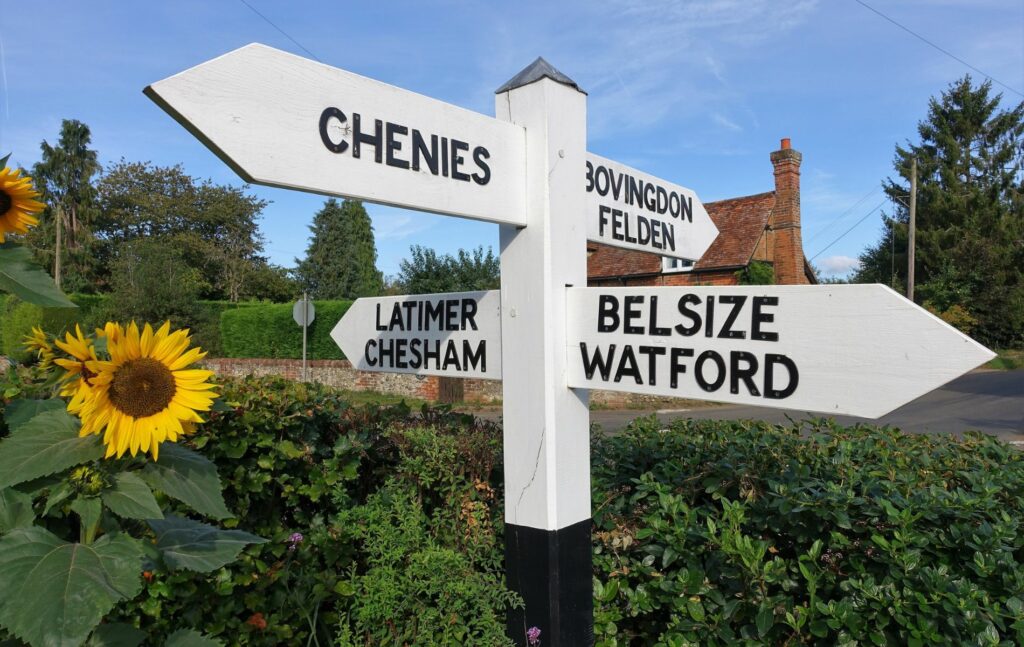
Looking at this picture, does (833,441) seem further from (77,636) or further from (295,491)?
(77,636)

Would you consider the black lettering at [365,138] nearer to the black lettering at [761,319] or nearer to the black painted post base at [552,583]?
the black lettering at [761,319]

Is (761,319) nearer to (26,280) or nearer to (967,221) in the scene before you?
(26,280)

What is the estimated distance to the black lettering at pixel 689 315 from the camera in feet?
5.86

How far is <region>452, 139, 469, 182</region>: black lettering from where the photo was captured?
6.15 feet

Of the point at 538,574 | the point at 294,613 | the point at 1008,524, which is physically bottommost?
the point at 294,613

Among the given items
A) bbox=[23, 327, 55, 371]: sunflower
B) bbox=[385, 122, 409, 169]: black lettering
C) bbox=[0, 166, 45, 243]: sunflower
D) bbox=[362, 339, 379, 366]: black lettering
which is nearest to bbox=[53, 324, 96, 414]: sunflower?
bbox=[23, 327, 55, 371]: sunflower

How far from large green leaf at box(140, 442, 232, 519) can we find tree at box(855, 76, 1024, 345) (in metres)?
37.9

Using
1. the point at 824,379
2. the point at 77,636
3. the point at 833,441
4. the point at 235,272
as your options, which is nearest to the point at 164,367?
the point at 77,636

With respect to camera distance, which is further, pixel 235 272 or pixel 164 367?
pixel 235 272

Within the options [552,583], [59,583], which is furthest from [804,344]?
[59,583]

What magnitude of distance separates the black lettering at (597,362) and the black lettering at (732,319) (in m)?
0.30

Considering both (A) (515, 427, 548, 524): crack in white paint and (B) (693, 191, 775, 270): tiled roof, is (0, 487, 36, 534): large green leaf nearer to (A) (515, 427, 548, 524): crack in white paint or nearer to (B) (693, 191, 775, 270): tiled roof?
(A) (515, 427, 548, 524): crack in white paint

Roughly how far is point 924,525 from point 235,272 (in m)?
44.0

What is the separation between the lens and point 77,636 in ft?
3.04
